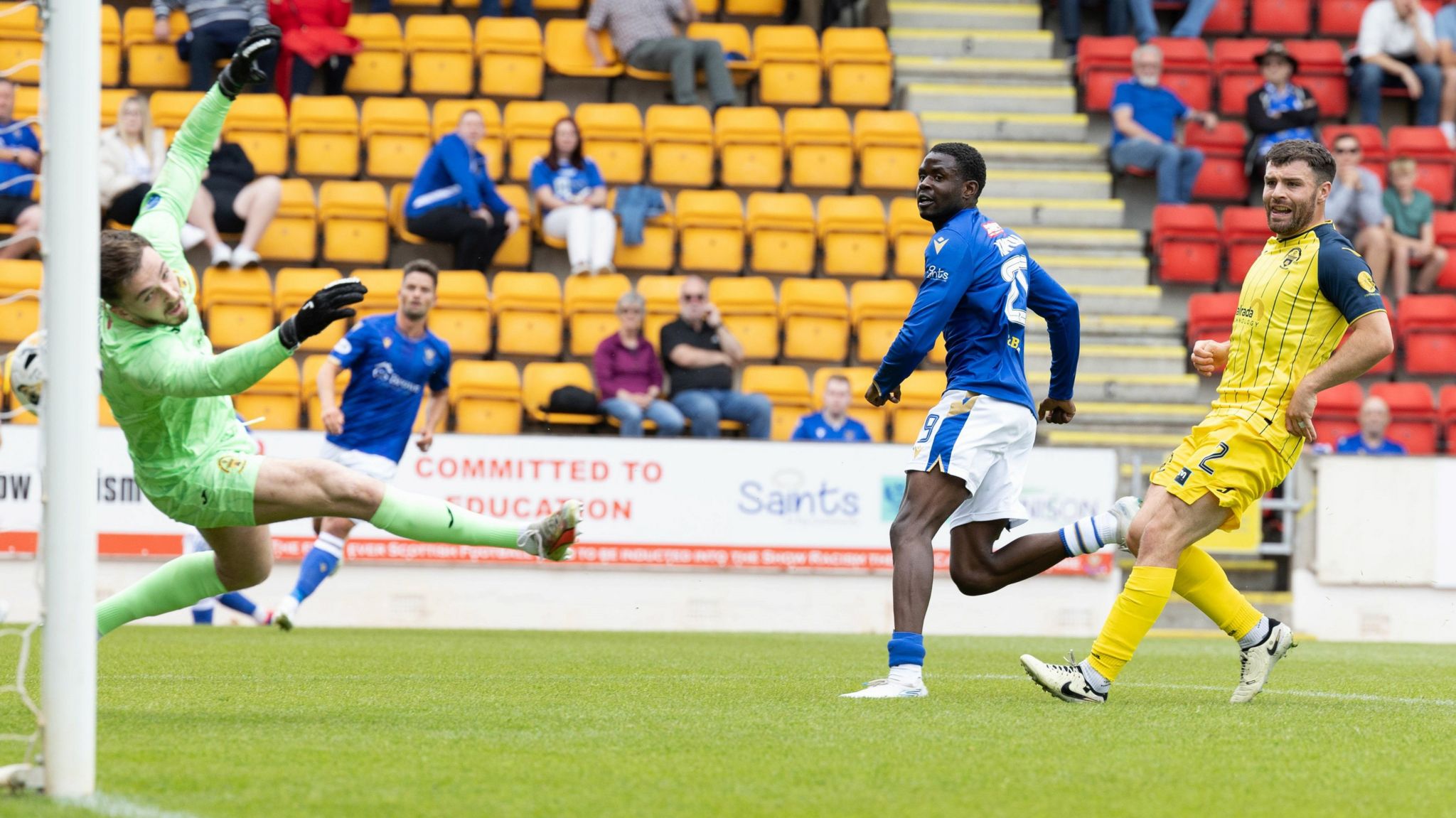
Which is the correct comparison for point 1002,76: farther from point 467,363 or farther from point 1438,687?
point 1438,687

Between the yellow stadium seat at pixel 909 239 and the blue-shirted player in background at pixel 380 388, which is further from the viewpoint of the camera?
the yellow stadium seat at pixel 909 239

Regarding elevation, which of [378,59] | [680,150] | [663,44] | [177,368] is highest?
[663,44]

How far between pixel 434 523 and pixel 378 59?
39.1 ft

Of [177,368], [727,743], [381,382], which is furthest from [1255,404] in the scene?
[381,382]

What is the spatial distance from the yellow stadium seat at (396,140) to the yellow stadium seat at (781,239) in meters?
3.09

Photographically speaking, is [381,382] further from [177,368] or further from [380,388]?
[177,368]

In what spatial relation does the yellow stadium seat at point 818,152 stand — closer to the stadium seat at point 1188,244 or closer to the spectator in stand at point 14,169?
the stadium seat at point 1188,244

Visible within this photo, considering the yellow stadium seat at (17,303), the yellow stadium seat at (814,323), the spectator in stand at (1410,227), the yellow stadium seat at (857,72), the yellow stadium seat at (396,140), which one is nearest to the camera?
the yellow stadium seat at (17,303)

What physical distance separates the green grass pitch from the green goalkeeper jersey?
2.75 feet

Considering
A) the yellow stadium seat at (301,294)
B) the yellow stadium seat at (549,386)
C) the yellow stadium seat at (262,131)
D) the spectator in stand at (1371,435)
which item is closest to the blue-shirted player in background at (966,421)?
the yellow stadium seat at (549,386)

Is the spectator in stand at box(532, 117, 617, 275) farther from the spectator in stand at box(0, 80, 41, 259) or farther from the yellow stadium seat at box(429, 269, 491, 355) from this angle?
the spectator in stand at box(0, 80, 41, 259)

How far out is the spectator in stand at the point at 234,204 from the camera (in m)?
14.2

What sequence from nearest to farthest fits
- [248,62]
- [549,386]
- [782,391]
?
[248,62]
[549,386]
[782,391]

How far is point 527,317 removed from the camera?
1434 cm
